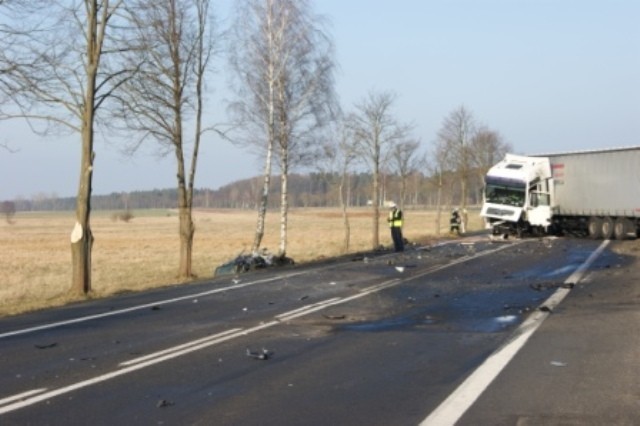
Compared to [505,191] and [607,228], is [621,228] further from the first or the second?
[505,191]

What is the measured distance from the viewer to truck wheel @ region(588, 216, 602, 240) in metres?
35.2

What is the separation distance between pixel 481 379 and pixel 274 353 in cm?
253

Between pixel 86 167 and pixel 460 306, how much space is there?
9.01 metres

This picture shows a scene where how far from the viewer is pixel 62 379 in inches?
291

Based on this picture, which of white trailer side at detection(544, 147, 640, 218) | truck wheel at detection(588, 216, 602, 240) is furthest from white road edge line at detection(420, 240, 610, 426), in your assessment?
truck wheel at detection(588, 216, 602, 240)

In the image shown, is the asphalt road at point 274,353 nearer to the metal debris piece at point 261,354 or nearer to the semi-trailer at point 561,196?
the metal debris piece at point 261,354

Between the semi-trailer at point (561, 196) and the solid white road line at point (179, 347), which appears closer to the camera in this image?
the solid white road line at point (179, 347)

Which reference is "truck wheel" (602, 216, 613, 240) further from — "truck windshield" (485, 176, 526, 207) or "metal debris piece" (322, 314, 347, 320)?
"metal debris piece" (322, 314, 347, 320)

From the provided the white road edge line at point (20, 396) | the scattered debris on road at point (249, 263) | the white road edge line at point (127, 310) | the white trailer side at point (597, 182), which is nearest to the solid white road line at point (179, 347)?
the white road edge line at point (20, 396)

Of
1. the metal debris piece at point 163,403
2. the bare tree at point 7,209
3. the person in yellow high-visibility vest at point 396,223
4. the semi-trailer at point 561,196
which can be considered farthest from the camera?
the bare tree at point 7,209

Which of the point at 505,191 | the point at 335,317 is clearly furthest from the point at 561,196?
the point at 335,317

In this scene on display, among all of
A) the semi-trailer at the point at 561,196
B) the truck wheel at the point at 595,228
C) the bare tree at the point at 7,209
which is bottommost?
the bare tree at the point at 7,209

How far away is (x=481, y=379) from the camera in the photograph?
719 cm

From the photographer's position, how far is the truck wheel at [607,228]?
34.5 m
